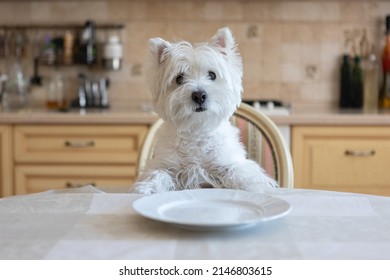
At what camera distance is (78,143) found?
2.61 meters

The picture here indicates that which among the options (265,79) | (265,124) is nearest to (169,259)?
(265,124)

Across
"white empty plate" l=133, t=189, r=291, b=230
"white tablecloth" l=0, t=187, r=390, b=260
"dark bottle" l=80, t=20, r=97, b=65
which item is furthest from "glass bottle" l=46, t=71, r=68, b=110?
"white empty plate" l=133, t=189, r=291, b=230

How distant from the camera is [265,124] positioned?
1.72m

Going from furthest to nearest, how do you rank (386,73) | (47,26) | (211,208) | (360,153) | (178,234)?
(47,26)
(386,73)
(360,153)
(211,208)
(178,234)

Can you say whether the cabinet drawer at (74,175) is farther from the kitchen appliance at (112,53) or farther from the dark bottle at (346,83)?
the dark bottle at (346,83)

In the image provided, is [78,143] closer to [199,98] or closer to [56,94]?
[56,94]

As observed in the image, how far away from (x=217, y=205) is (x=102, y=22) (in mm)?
2285

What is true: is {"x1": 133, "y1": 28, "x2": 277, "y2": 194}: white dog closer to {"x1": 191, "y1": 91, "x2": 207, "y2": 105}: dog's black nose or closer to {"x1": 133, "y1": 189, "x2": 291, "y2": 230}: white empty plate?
{"x1": 191, "y1": 91, "x2": 207, "y2": 105}: dog's black nose

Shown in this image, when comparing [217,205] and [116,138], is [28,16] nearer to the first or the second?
[116,138]

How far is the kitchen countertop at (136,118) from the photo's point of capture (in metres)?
2.53

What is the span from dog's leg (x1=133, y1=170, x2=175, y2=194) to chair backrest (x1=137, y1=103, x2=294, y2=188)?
0.25 meters

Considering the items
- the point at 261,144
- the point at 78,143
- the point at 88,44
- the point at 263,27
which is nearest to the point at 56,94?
the point at 88,44

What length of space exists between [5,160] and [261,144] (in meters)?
1.42

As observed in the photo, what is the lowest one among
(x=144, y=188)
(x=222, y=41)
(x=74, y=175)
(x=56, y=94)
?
(x=74, y=175)
